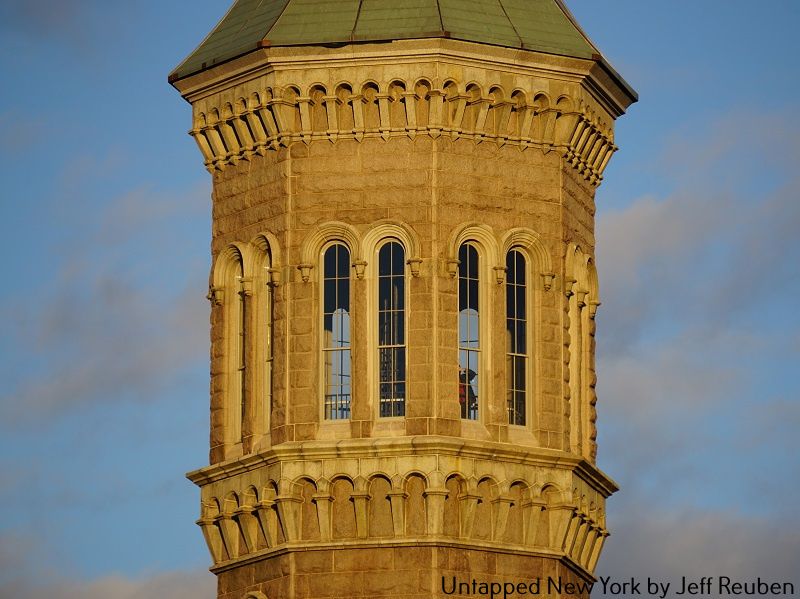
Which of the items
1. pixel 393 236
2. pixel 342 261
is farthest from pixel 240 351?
pixel 393 236

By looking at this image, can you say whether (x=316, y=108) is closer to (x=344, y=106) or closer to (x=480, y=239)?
(x=344, y=106)

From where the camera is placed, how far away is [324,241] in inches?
2397

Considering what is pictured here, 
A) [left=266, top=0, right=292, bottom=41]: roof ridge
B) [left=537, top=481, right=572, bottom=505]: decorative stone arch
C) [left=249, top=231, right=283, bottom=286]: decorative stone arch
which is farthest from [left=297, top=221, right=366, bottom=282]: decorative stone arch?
[left=537, top=481, right=572, bottom=505]: decorative stone arch

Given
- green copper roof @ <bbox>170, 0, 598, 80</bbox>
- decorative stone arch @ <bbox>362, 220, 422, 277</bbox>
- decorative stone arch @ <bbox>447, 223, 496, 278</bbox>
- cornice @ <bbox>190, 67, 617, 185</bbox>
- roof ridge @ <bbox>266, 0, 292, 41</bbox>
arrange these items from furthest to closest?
roof ridge @ <bbox>266, 0, 292, 41</bbox>
green copper roof @ <bbox>170, 0, 598, 80</bbox>
cornice @ <bbox>190, 67, 617, 185</bbox>
decorative stone arch @ <bbox>447, 223, 496, 278</bbox>
decorative stone arch @ <bbox>362, 220, 422, 277</bbox>

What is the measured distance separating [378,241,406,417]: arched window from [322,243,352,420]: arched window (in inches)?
23.8

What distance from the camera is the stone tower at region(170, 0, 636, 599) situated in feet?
195

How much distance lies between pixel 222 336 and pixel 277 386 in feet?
6.92

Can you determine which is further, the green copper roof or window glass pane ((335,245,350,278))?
the green copper roof

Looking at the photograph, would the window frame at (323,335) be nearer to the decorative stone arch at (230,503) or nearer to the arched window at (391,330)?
the arched window at (391,330)

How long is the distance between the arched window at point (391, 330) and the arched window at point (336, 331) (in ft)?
1.98

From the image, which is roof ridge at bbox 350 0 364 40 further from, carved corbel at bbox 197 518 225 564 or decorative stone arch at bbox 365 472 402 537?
carved corbel at bbox 197 518 225 564

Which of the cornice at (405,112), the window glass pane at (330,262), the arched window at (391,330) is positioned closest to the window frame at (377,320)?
the arched window at (391,330)

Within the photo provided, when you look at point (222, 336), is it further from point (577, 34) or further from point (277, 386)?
point (577, 34)

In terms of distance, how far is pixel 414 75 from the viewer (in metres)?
60.8
